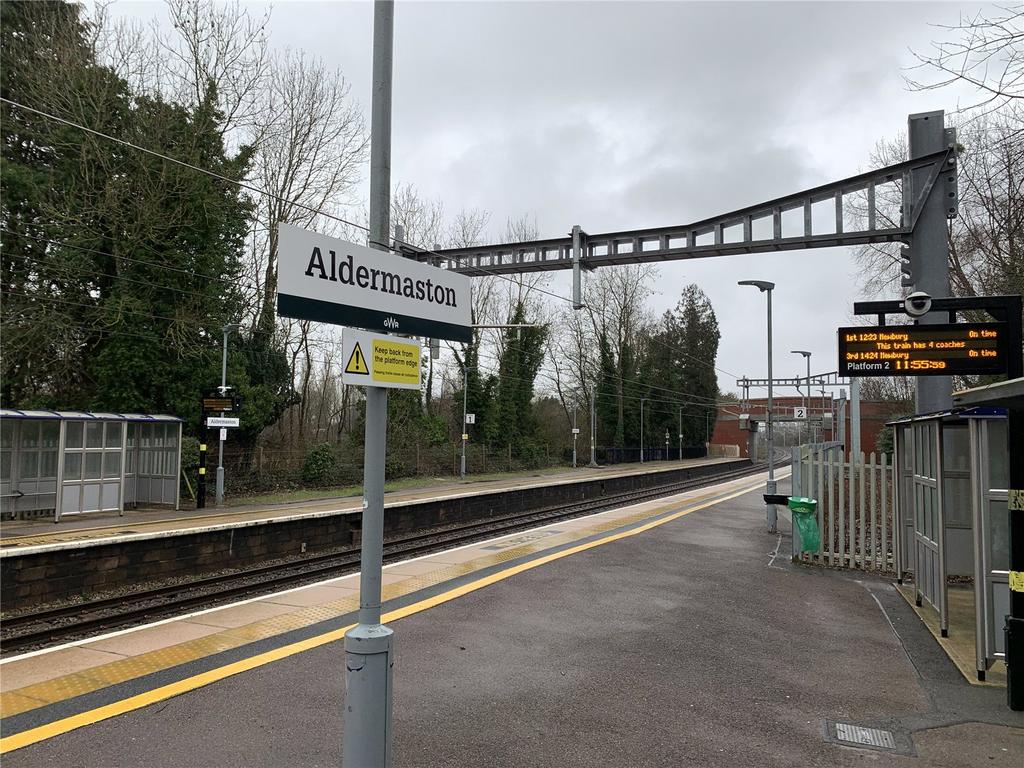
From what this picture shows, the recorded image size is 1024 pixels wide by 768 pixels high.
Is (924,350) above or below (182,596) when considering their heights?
above

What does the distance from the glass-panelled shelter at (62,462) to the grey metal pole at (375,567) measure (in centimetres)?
1737

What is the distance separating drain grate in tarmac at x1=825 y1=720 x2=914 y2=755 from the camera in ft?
Answer: 15.5

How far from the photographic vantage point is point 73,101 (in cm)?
2289

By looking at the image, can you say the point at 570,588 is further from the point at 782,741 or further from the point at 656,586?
the point at 782,741

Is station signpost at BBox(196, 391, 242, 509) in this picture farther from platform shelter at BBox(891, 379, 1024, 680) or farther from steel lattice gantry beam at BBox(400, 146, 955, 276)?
platform shelter at BBox(891, 379, 1024, 680)

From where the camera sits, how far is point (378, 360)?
3.94m

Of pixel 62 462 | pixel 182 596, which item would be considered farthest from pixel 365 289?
pixel 62 462

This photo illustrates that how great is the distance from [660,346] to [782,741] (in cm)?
7468

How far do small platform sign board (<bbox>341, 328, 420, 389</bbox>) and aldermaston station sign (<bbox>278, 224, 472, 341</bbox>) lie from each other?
87mm

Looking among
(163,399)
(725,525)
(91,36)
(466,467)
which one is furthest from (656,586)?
(466,467)

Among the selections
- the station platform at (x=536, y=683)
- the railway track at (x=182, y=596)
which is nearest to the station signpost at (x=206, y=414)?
the railway track at (x=182, y=596)

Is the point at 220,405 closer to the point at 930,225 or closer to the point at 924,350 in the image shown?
the point at 930,225

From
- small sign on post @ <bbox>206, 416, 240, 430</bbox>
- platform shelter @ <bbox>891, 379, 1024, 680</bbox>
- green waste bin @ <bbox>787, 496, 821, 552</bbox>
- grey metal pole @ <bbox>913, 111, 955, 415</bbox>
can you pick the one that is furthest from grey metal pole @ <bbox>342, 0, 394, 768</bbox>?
small sign on post @ <bbox>206, 416, 240, 430</bbox>

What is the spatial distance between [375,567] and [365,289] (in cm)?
157
